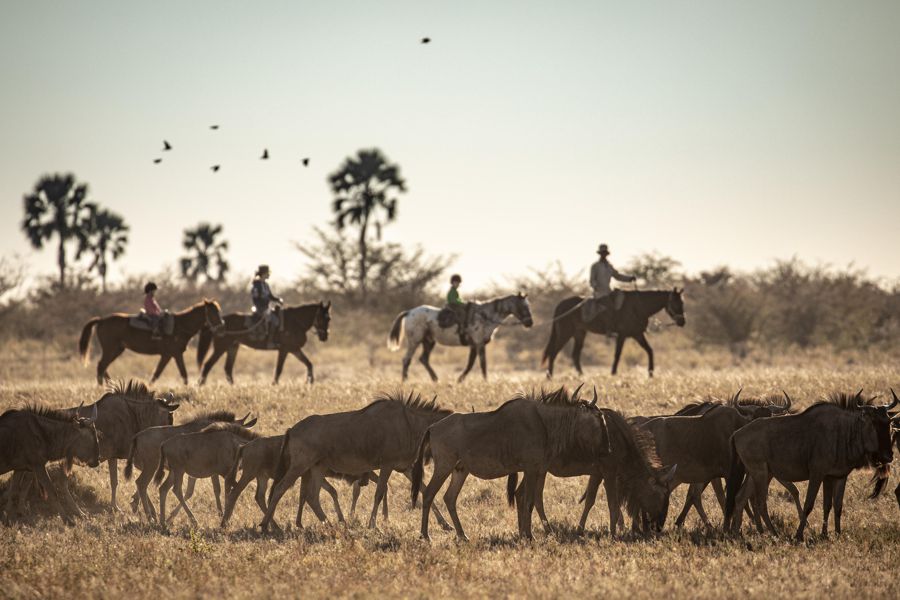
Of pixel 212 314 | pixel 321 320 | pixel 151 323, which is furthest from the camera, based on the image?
pixel 321 320

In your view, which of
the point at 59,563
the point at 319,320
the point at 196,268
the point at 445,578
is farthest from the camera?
the point at 196,268

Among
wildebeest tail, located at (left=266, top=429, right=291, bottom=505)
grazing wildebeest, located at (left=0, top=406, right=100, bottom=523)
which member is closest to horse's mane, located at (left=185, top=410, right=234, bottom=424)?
→ grazing wildebeest, located at (left=0, top=406, right=100, bottom=523)

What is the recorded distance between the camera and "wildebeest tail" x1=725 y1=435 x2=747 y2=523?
38.2 feet

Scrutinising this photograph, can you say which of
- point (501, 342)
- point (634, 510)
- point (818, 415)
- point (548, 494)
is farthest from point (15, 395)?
point (501, 342)

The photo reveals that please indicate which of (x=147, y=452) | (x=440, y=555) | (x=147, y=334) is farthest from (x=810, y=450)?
(x=147, y=334)

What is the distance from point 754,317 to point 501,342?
33.7 ft

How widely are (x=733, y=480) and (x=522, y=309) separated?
1361 cm

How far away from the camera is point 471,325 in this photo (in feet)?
81.8

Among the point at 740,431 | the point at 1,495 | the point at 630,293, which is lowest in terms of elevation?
the point at 1,495

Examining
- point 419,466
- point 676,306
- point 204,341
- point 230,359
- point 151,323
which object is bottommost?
point 419,466

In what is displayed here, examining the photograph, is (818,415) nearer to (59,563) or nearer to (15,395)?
(59,563)

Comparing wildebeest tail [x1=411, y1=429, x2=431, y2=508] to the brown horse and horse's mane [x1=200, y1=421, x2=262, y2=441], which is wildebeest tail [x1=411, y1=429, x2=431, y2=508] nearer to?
horse's mane [x1=200, y1=421, x2=262, y2=441]

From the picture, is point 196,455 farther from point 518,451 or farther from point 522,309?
point 522,309

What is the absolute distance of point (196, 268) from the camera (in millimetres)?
68875
